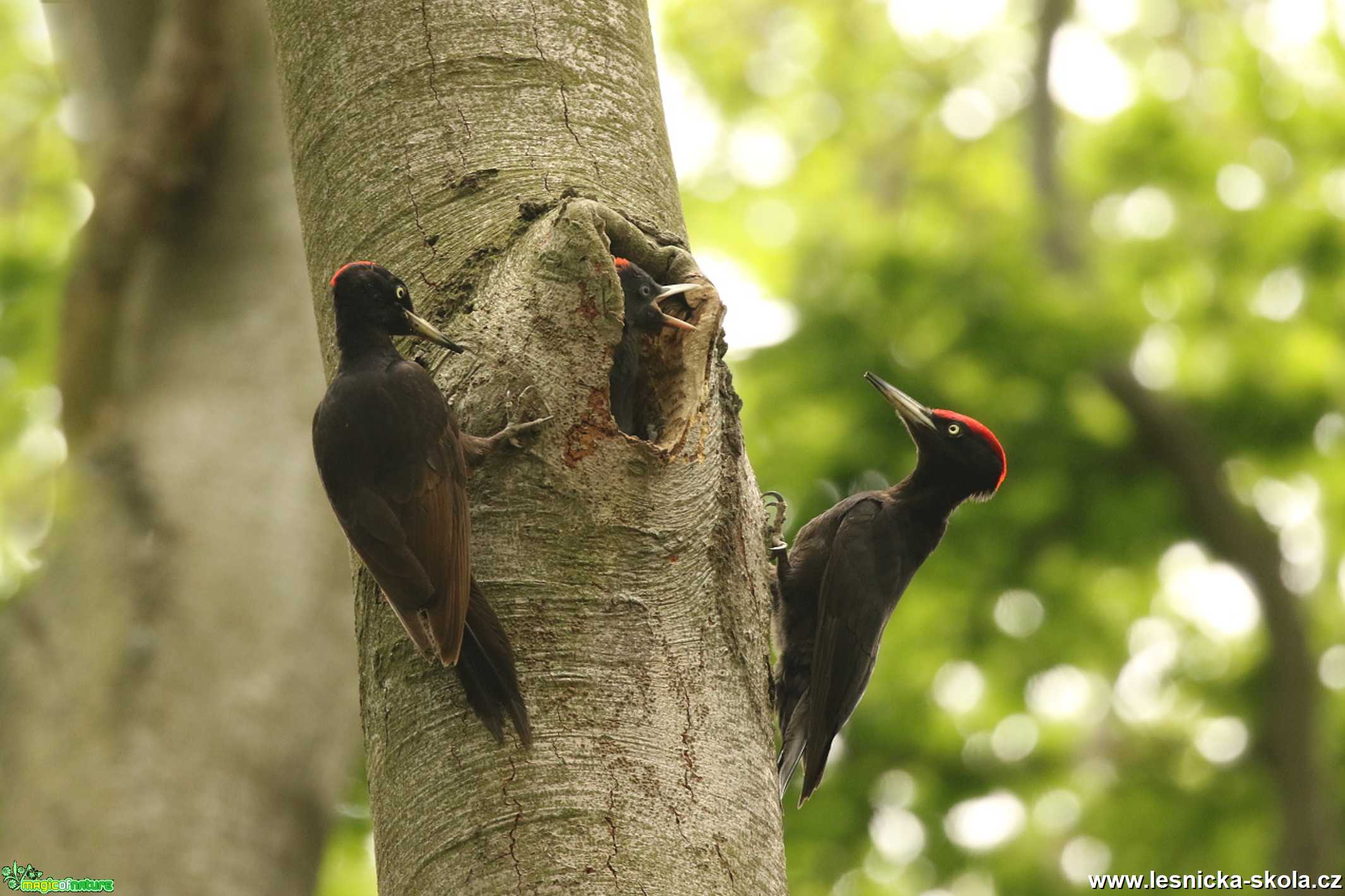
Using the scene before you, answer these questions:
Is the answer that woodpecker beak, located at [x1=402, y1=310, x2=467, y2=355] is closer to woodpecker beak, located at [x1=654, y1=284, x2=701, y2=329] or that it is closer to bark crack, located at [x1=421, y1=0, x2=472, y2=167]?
bark crack, located at [x1=421, y1=0, x2=472, y2=167]

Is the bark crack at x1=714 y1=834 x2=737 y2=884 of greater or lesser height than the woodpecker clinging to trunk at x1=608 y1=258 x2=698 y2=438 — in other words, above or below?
below

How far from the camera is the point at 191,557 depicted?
489cm

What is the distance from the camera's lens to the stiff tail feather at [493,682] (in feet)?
6.82

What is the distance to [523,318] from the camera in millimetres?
2477

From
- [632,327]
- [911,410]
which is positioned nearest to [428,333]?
[632,327]

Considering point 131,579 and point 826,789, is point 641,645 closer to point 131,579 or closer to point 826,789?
point 131,579

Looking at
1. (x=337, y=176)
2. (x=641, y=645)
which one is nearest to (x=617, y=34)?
(x=337, y=176)

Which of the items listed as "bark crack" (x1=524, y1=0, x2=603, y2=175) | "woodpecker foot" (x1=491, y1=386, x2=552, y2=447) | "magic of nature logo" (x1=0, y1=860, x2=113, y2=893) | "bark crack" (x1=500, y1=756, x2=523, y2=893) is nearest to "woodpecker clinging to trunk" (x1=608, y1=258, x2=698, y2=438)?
"bark crack" (x1=524, y1=0, x2=603, y2=175)

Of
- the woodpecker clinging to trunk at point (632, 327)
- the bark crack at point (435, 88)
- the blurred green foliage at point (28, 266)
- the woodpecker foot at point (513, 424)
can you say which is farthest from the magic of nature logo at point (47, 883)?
the bark crack at point (435, 88)

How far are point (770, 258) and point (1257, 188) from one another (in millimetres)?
5128

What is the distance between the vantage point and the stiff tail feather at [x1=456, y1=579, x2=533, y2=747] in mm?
2080

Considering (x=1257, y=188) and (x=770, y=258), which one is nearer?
(x=1257, y=188)

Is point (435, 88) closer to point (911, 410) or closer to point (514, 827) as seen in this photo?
point (514, 827)

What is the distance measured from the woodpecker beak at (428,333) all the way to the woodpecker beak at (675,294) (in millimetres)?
423
